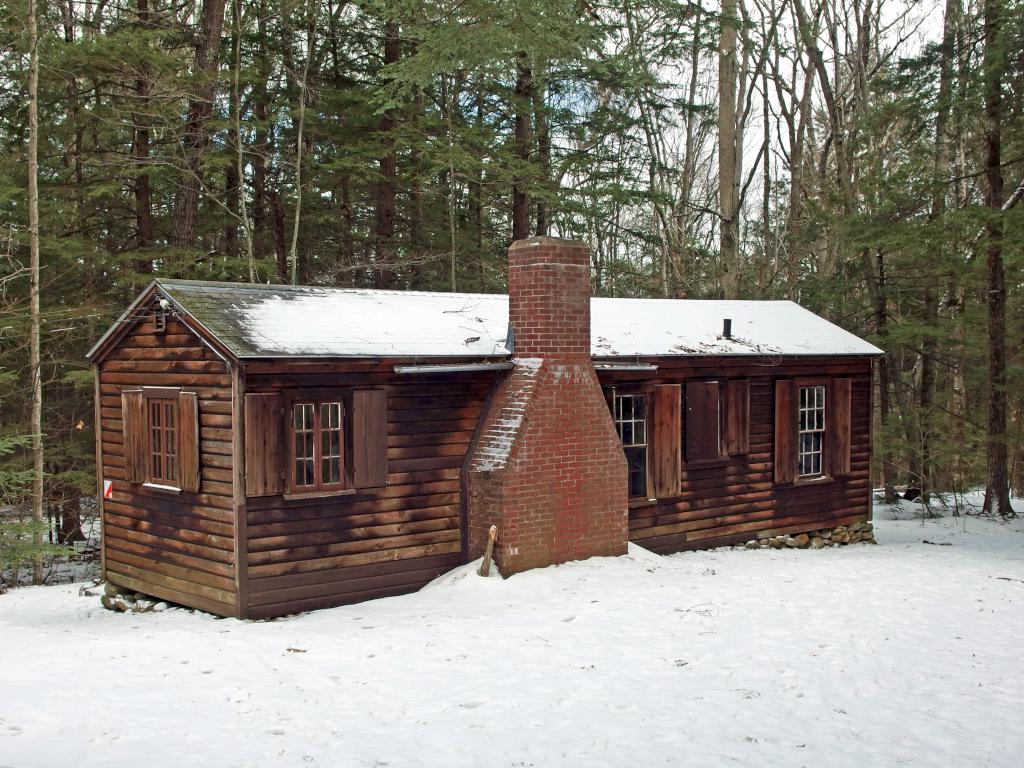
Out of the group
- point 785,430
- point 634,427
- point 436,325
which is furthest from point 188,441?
point 785,430

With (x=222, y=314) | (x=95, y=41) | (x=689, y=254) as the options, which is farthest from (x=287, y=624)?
(x=689, y=254)

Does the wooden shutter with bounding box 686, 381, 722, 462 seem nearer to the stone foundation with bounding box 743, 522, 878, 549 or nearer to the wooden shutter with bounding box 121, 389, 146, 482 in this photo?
the stone foundation with bounding box 743, 522, 878, 549

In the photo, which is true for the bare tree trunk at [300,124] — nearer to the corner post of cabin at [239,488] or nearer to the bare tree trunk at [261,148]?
the bare tree trunk at [261,148]

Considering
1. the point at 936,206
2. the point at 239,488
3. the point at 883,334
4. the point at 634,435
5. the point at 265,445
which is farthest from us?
the point at 883,334

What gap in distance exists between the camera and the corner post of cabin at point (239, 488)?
983 cm

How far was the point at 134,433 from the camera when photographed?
11.4m

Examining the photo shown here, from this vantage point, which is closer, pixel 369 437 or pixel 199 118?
pixel 369 437

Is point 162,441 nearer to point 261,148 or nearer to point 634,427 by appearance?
point 634,427

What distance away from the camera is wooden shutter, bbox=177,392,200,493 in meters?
10.3

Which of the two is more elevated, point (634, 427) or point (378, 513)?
point (634, 427)

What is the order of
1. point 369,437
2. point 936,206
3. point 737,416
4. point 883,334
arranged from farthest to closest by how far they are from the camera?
point 883,334, point 936,206, point 737,416, point 369,437

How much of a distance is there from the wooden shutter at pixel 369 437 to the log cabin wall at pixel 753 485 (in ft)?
11.9

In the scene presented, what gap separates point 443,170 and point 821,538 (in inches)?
529

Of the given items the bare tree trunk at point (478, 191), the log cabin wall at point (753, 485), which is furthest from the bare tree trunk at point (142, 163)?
the log cabin wall at point (753, 485)
